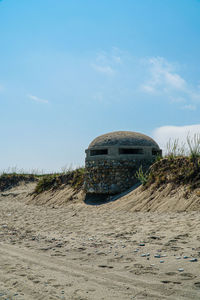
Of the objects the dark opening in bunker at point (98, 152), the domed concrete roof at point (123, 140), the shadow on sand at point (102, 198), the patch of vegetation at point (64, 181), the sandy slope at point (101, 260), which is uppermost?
the domed concrete roof at point (123, 140)

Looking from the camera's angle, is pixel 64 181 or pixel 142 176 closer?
pixel 142 176

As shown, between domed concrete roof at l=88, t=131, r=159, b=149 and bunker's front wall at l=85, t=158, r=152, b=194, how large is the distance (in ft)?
2.92

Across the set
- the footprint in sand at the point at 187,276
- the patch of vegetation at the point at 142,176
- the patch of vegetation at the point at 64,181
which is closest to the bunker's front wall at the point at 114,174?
the patch of vegetation at the point at 142,176

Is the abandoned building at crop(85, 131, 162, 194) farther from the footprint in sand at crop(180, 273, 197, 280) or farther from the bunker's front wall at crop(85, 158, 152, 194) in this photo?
the footprint in sand at crop(180, 273, 197, 280)

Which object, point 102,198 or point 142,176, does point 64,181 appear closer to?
point 102,198

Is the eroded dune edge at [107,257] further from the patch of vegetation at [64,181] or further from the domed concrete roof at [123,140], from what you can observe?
the patch of vegetation at [64,181]

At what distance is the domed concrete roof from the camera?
14.5m

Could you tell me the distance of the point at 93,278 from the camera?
166 inches

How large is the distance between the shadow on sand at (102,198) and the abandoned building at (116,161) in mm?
240

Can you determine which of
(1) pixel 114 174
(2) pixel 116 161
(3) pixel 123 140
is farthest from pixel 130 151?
(1) pixel 114 174

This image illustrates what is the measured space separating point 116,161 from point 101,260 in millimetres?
9252

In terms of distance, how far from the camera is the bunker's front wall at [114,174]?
14.2 meters

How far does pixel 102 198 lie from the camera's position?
1435 centimetres

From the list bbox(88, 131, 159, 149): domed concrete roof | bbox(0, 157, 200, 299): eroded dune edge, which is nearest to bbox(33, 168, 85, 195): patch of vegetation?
bbox(88, 131, 159, 149): domed concrete roof
